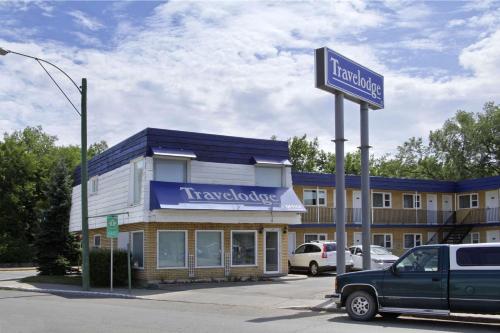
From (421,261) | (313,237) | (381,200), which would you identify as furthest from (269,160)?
(381,200)

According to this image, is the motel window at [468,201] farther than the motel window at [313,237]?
Yes

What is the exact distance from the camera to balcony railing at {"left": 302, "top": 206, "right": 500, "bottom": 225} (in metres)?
38.5

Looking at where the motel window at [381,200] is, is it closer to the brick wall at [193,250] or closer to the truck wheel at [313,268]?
the truck wheel at [313,268]

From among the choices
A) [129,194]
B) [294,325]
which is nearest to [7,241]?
[129,194]

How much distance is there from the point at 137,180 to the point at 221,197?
354 centimetres

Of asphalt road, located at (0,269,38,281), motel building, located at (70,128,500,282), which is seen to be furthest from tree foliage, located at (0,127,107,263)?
motel building, located at (70,128,500,282)

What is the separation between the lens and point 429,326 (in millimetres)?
13289

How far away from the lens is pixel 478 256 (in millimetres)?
12969

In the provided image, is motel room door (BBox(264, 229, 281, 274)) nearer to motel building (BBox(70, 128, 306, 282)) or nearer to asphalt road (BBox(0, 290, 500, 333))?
motel building (BBox(70, 128, 306, 282))

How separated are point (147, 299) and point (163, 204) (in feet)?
14.7

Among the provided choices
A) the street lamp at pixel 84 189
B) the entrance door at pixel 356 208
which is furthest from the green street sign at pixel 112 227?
the entrance door at pixel 356 208

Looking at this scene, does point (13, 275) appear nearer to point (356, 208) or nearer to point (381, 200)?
point (356, 208)

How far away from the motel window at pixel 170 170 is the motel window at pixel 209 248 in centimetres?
241

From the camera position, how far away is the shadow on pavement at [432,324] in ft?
42.1
